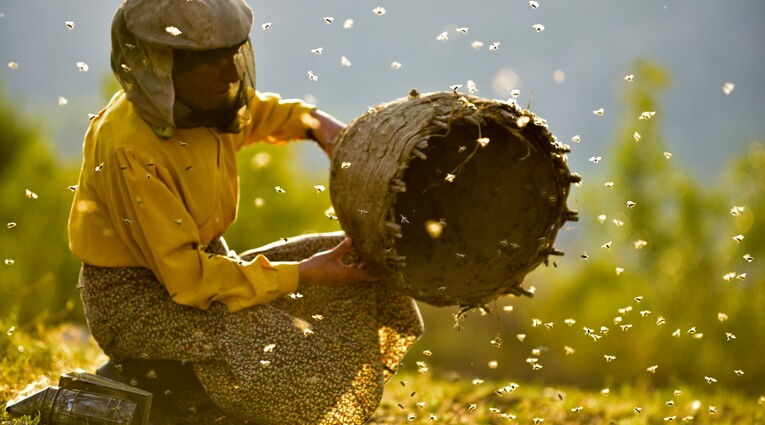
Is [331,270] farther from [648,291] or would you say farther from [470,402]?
[648,291]

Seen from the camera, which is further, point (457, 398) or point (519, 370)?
point (519, 370)

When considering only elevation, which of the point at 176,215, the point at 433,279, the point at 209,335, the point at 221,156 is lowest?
the point at 209,335

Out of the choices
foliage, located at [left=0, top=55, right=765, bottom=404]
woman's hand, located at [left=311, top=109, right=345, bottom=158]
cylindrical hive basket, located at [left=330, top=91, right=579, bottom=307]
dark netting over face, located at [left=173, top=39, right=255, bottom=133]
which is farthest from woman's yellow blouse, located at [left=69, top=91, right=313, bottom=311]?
foliage, located at [left=0, top=55, right=765, bottom=404]

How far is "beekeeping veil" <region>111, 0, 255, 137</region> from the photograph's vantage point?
11.9 ft

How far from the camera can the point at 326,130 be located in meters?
4.71

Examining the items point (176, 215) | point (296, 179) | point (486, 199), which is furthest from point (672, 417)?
point (296, 179)

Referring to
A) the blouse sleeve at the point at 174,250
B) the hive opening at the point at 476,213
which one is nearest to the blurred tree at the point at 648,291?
the hive opening at the point at 476,213

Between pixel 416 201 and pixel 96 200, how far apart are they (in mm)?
1640

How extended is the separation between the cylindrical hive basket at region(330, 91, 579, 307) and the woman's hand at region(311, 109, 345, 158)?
1.04 feet

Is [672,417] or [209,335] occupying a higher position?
[672,417]

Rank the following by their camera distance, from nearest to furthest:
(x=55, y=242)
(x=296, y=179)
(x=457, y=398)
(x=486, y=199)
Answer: (x=486, y=199) < (x=457, y=398) < (x=55, y=242) < (x=296, y=179)

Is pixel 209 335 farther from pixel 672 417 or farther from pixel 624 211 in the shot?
pixel 624 211

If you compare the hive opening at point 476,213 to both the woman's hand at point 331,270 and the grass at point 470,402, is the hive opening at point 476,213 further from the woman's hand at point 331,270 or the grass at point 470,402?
the grass at point 470,402

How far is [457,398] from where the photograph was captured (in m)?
5.51
